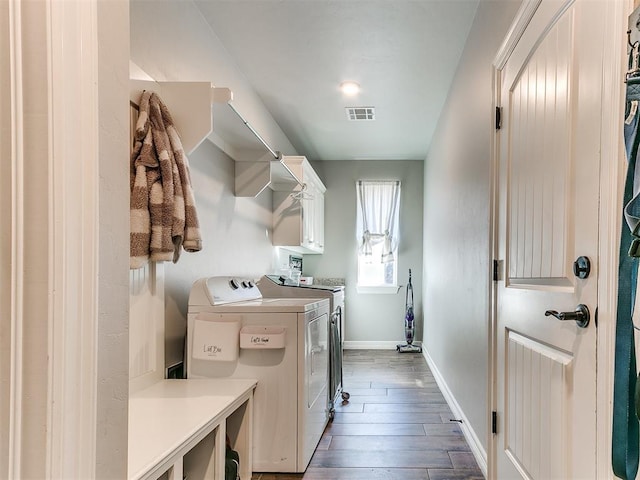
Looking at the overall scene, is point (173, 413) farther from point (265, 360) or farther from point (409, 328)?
point (409, 328)

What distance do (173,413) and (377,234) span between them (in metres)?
4.53

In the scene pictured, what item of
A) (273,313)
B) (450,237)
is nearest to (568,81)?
(273,313)

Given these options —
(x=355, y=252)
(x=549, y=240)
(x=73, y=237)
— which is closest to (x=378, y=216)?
(x=355, y=252)

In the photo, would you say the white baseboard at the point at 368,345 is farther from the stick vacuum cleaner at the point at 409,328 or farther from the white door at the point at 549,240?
the white door at the point at 549,240

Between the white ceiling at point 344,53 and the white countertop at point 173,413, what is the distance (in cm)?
208

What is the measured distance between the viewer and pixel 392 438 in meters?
2.65

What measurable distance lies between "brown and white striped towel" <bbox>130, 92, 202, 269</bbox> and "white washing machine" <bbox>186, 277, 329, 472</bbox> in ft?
1.59

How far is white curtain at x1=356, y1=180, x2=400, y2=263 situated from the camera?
585cm

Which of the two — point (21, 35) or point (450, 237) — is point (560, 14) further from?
point (450, 237)

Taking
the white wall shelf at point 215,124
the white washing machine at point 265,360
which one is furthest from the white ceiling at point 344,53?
the white washing machine at point 265,360

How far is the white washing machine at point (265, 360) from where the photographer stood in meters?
2.13

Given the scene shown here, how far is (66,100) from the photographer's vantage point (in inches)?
24.2

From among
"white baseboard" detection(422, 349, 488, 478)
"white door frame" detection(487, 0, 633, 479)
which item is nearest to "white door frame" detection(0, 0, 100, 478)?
"white door frame" detection(487, 0, 633, 479)

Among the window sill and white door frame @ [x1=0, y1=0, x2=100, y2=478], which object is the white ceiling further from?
the window sill
